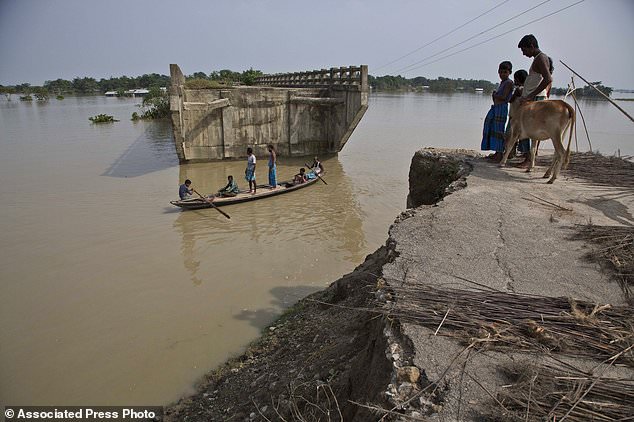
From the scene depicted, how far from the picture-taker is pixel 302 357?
410 centimetres

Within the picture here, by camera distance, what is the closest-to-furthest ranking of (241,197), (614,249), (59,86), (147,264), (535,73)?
(614,249) → (535,73) → (147,264) → (241,197) → (59,86)

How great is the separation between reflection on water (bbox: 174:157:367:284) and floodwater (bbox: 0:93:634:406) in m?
0.04

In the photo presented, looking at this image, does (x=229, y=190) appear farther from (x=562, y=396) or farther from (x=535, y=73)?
(x=562, y=396)

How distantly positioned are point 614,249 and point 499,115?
442cm

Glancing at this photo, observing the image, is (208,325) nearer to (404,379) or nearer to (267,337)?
(267,337)

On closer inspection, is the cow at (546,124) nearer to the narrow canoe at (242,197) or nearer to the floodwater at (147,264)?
the floodwater at (147,264)

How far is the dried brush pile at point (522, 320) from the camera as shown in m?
2.36

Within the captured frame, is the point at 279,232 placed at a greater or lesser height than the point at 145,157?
lesser

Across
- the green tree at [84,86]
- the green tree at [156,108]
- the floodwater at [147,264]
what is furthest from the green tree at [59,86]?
the floodwater at [147,264]

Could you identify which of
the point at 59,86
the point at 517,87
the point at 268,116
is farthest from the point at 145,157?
the point at 59,86

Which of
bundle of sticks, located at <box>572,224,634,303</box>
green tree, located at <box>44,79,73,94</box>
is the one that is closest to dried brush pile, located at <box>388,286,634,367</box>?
bundle of sticks, located at <box>572,224,634,303</box>

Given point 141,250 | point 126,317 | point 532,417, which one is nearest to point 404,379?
point 532,417

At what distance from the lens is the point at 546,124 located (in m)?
5.92

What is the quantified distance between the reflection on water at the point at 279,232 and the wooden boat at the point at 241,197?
0.56 ft
